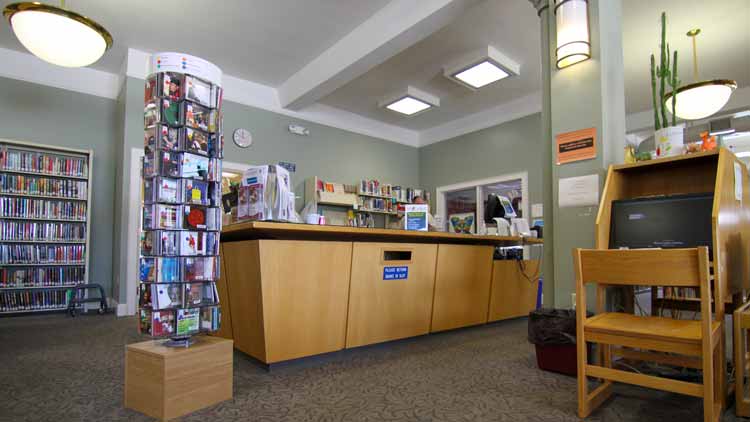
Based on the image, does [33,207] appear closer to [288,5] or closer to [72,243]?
[72,243]

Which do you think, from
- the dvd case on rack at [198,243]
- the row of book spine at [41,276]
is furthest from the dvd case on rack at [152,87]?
the row of book spine at [41,276]

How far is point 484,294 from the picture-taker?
374cm

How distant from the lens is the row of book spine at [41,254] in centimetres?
468

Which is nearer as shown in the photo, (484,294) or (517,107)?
(484,294)

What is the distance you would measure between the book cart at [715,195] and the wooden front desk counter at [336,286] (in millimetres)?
1270

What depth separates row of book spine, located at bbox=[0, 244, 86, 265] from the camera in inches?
184

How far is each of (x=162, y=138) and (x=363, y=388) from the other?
1.60m

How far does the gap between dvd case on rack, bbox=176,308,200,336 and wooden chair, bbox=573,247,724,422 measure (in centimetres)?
175

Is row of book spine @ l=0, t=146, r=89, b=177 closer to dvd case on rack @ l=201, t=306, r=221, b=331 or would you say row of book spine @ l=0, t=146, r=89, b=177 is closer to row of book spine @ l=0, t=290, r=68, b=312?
row of book spine @ l=0, t=290, r=68, b=312

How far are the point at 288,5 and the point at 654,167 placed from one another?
370 centimetres

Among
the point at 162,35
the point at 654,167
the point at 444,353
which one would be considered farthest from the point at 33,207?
the point at 654,167

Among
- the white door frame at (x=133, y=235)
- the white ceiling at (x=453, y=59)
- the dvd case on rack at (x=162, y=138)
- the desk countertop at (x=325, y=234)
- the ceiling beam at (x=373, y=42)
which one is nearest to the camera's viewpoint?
the dvd case on rack at (x=162, y=138)

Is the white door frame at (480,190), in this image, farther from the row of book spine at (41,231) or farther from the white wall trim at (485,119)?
the row of book spine at (41,231)

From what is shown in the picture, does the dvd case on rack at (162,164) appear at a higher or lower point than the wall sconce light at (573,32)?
lower
